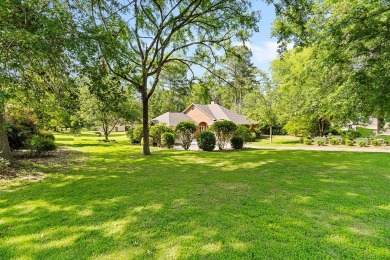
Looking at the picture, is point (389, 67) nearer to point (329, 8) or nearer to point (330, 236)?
point (329, 8)

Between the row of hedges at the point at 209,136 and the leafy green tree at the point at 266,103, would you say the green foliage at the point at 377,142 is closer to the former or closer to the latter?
the leafy green tree at the point at 266,103

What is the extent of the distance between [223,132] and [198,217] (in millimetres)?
12311

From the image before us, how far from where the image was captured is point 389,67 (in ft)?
25.4

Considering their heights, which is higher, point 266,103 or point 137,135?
point 266,103

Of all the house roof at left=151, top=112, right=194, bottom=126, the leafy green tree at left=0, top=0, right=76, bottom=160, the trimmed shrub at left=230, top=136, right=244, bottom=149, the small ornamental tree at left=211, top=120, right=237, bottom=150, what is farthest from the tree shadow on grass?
the house roof at left=151, top=112, right=194, bottom=126

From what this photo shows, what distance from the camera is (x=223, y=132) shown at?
629 inches

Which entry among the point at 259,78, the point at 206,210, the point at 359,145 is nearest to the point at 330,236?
the point at 206,210

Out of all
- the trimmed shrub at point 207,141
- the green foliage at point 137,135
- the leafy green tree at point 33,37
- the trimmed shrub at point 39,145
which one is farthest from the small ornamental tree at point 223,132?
the leafy green tree at point 33,37

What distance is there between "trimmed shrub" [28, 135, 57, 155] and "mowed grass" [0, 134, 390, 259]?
4542 millimetres

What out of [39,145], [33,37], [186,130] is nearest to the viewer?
[33,37]

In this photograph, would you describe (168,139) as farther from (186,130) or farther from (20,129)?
(20,129)

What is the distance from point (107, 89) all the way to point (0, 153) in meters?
5.31

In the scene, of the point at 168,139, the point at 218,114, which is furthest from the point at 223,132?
the point at 218,114

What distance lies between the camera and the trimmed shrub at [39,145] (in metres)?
10.4
